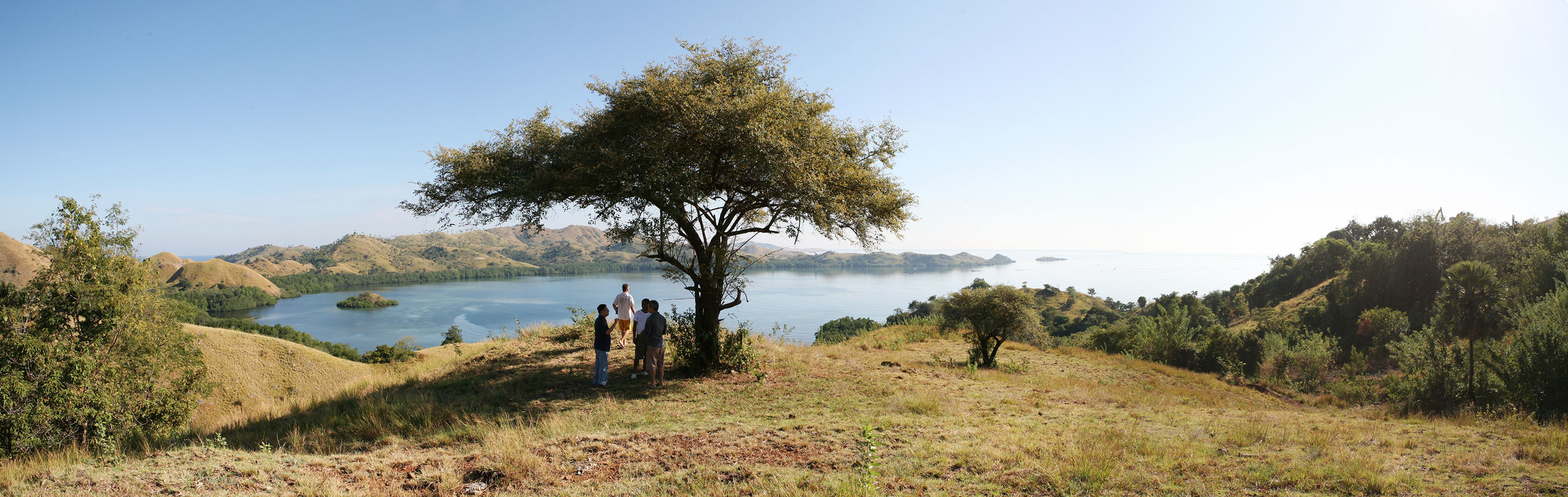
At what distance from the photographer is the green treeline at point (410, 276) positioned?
461 feet

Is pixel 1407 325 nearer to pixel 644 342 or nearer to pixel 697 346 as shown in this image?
pixel 697 346

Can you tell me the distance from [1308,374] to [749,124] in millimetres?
33075

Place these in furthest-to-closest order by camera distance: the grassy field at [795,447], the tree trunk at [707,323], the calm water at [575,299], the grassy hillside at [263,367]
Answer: the calm water at [575,299] → the grassy hillside at [263,367] → the tree trunk at [707,323] → the grassy field at [795,447]

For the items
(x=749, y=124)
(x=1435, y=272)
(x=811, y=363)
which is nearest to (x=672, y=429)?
(x=749, y=124)

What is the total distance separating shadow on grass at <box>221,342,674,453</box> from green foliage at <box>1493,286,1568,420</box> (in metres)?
20.5

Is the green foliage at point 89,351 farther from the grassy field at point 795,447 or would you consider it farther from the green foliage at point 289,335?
the green foliage at point 289,335

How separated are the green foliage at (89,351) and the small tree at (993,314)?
1789 cm

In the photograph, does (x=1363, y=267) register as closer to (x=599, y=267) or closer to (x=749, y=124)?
(x=749, y=124)

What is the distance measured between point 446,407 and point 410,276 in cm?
20060

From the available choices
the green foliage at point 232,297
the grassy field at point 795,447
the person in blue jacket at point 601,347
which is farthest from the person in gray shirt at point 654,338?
the green foliage at point 232,297

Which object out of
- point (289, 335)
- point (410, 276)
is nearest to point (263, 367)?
point (289, 335)

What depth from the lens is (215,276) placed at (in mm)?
110500

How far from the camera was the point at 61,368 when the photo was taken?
7258 millimetres

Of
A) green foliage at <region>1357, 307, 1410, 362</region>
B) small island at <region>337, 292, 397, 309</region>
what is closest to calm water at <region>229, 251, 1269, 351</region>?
small island at <region>337, 292, 397, 309</region>
